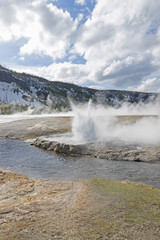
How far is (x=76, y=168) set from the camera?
59.8 feet

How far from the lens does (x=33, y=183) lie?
1352cm

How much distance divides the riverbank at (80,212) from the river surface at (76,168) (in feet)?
Answer: 11.1

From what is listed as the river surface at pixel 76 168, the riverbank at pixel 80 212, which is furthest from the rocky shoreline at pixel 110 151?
the riverbank at pixel 80 212

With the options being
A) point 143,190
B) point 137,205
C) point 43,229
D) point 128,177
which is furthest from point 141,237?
point 128,177

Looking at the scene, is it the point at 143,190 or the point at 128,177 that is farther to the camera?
the point at 128,177

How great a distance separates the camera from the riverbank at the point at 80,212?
6965mm

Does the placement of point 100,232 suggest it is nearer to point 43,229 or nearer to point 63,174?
point 43,229

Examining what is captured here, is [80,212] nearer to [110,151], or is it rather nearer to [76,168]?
[76,168]

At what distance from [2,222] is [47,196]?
3266 mm

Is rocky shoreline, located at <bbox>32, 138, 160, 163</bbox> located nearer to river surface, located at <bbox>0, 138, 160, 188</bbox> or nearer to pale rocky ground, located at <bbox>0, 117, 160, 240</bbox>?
river surface, located at <bbox>0, 138, 160, 188</bbox>

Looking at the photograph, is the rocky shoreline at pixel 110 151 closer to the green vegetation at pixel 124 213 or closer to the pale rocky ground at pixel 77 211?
the pale rocky ground at pixel 77 211

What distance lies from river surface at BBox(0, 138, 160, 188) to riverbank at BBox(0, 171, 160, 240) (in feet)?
11.1

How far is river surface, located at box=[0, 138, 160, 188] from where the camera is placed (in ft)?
51.3

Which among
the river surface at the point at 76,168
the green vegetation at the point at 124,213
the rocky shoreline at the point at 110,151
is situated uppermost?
the green vegetation at the point at 124,213
